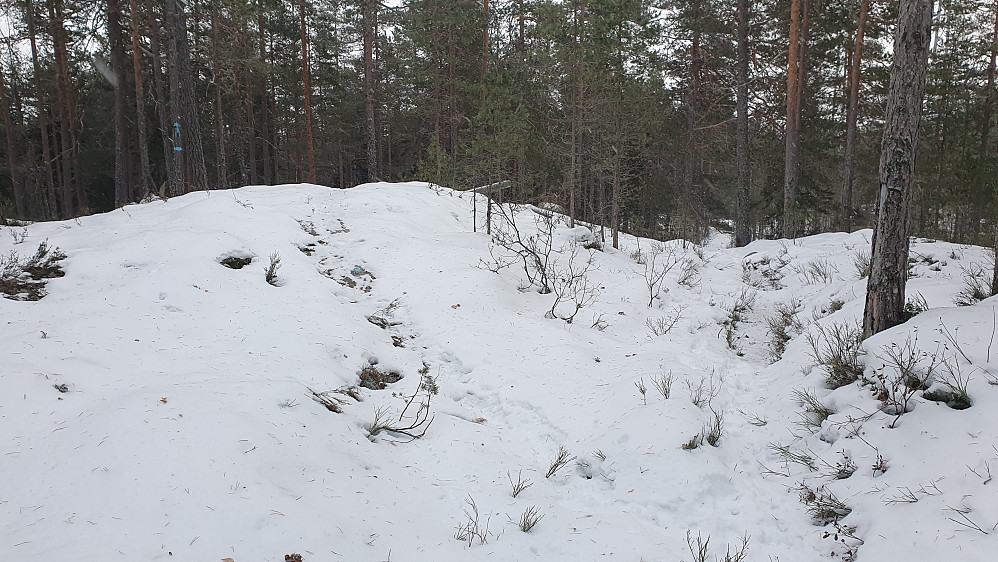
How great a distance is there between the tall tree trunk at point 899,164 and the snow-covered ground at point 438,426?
490mm

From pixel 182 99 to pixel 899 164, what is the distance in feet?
48.5

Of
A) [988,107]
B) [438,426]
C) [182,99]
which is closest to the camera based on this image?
[438,426]

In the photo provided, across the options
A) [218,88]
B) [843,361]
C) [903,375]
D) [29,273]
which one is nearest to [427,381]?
[843,361]

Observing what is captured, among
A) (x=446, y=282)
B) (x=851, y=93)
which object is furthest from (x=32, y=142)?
(x=851, y=93)

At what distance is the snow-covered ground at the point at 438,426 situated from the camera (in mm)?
2584

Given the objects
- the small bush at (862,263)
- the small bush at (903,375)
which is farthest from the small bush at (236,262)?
the small bush at (862,263)

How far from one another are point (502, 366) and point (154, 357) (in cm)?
348

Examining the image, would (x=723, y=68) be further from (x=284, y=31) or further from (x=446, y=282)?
(x=284, y=31)

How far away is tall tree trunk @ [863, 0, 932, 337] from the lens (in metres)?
4.49

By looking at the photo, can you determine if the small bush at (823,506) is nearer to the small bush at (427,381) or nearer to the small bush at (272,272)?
the small bush at (427,381)

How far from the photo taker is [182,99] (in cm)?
1230

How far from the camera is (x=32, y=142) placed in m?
24.8

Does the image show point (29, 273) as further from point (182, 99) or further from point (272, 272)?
point (182, 99)

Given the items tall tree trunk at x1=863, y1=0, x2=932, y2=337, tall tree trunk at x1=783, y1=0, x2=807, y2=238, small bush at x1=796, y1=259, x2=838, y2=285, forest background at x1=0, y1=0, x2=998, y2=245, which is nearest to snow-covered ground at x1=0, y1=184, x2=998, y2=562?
tall tree trunk at x1=863, y1=0, x2=932, y2=337
